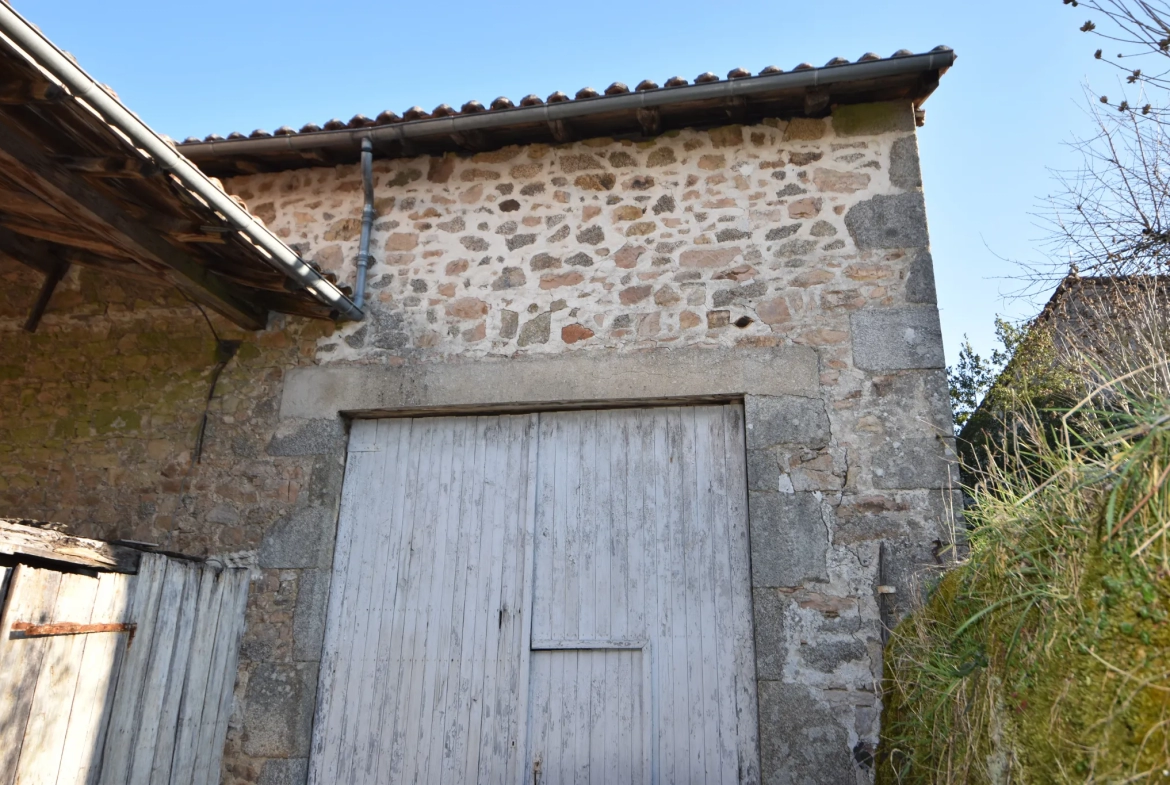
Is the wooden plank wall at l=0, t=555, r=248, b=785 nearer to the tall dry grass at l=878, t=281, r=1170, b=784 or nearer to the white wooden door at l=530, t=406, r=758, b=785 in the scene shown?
the white wooden door at l=530, t=406, r=758, b=785

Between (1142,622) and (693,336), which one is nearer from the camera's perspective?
(1142,622)

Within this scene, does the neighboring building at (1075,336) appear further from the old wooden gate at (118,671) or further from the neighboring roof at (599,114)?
the old wooden gate at (118,671)

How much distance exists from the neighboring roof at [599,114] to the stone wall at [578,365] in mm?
100

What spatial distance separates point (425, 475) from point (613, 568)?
3.60 ft

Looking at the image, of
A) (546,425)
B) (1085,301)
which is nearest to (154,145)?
(546,425)

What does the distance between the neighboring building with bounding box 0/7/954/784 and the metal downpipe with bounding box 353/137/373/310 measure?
7 cm

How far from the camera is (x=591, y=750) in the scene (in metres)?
3.64

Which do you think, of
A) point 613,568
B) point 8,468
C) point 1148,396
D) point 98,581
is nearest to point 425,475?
point 613,568

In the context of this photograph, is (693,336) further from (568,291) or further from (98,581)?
(98,581)

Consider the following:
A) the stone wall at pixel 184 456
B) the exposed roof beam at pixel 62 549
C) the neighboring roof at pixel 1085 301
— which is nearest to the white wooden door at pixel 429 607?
the stone wall at pixel 184 456

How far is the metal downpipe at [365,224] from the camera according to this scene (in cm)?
449

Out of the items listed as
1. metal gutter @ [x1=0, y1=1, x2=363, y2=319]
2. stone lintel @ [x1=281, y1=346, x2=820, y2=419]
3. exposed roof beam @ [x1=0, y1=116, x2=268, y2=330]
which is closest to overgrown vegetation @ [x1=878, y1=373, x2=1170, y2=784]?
stone lintel @ [x1=281, y1=346, x2=820, y2=419]

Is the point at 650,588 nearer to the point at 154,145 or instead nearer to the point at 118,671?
the point at 118,671

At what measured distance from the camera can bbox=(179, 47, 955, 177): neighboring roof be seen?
13.4ft
